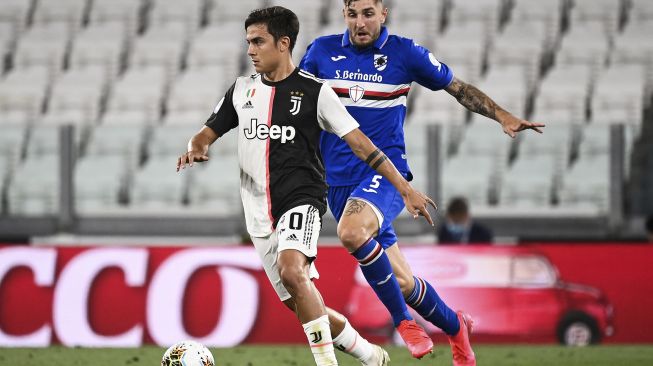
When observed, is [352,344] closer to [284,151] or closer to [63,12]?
[284,151]

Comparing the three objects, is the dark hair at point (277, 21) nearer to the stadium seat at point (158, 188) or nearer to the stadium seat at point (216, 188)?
the stadium seat at point (216, 188)

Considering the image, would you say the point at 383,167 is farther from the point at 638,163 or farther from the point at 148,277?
the point at 638,163

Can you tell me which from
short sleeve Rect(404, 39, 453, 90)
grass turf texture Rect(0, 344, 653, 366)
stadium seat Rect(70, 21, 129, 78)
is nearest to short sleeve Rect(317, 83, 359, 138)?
short sleeve Rect(404, 39, 453, 90)

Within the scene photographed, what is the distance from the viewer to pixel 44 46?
53.6ft

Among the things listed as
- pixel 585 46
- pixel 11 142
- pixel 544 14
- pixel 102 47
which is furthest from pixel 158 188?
pixel 544 14

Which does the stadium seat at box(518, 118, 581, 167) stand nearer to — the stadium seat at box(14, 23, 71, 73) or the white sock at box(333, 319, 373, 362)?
the white sock at box(333, 319, 373, 362)

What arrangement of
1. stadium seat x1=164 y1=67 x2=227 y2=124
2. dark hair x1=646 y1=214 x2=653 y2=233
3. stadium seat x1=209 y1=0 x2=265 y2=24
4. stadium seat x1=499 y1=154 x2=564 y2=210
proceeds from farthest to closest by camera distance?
1. stadium seat x1=209 y1=0 x2=265 y2=24
2. stadium seat x1=164 y1=67 x2=227 y2=124
3. stadium seat x1=499 y1=154 x2=564 y2=210
4. dark hair x1=646 y1=214 x2=653 y2=233

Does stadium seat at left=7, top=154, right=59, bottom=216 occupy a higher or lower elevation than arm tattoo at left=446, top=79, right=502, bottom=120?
lower

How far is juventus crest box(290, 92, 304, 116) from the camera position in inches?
225

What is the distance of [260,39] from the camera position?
5750mm

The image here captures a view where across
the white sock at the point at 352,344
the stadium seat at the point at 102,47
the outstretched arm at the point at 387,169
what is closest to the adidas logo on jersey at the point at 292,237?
the outstretched arm at the point at 387,169

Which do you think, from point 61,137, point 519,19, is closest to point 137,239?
point 61,137

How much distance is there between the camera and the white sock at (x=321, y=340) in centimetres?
543

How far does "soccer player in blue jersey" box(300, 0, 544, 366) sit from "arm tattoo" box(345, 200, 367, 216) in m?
0.06
